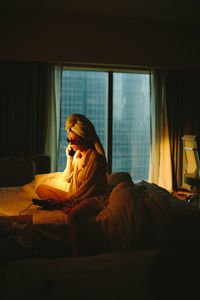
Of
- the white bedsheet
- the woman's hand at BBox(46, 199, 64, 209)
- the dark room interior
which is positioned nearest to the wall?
the dark room interior

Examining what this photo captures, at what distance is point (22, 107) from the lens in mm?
4695

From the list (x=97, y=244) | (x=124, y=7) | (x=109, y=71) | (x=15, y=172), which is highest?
(x=124, y=7)

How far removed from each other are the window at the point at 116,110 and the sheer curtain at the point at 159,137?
0.55 feet

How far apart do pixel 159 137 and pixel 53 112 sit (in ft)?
6.59

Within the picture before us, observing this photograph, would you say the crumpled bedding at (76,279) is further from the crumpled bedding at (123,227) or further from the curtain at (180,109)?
the curtain at (180,109)

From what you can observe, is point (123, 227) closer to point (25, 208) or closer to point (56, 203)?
point (56, 203)

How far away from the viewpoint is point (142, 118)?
17.7ft

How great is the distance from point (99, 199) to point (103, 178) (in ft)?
0.64

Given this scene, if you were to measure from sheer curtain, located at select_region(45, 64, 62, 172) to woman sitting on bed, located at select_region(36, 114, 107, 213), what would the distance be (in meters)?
2.22

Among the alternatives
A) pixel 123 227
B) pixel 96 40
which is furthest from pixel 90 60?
pixel 123 227

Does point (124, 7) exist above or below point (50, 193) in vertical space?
above

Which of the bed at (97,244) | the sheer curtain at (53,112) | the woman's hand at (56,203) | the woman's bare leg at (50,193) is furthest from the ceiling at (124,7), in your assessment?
the woman's hand at (56,203)

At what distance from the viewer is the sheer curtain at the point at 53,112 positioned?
476 cm

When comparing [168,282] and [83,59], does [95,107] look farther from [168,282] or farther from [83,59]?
[168,282]
